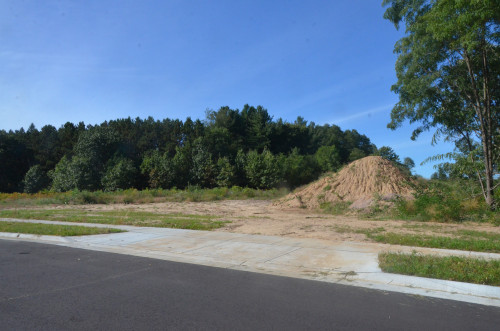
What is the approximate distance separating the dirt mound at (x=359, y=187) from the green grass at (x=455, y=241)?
30.9 ft

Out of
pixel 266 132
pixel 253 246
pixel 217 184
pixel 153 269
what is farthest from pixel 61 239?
pixel 266 132

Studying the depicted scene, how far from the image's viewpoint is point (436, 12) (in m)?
15.9

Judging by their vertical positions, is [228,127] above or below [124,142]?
above

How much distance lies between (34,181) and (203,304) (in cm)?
7085

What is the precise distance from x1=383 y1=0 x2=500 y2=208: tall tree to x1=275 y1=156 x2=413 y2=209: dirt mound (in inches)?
A: 132

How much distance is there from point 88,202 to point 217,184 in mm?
24375

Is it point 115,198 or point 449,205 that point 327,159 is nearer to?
point 115,198

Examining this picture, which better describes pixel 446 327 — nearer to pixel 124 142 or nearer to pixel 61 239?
pixel 61 239

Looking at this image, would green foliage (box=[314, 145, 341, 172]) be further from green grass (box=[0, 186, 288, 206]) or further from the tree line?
green grass (box=[0, 186, 288, 206])

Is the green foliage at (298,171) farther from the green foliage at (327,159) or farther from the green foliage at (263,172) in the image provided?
the green foliage at (263,172)

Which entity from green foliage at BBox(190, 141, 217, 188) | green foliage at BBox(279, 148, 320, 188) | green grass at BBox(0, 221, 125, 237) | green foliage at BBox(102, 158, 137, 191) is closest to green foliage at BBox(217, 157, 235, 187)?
green foliage at BBox(190, 141, 217, 188)

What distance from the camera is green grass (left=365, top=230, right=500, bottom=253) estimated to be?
9227 mm

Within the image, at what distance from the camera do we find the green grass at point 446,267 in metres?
6.45

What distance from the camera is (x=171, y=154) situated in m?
74.2
